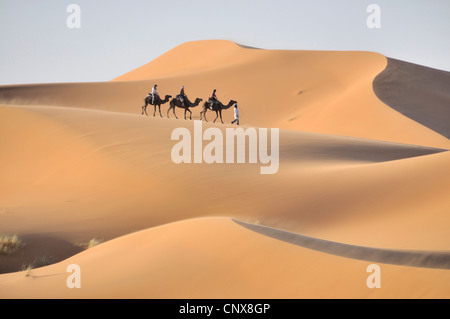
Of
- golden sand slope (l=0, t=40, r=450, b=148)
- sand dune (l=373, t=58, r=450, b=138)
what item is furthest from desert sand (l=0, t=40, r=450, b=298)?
sand dune (l=373, t=58, r=450, b=138)

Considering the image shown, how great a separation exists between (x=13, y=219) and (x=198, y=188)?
15.5 feet

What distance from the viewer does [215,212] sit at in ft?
45.5

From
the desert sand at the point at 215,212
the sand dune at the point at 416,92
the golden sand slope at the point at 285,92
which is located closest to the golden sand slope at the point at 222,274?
the desert sand at the point at 215,212

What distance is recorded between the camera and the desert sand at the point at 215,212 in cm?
707

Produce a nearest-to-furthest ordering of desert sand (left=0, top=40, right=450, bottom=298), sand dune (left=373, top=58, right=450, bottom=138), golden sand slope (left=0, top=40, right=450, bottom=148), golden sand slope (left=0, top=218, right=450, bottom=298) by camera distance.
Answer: golden sand slope (left=0, top=218, right=450, bottom=298), desert sand (left=0, top=40, right=450, bottom=298), golden sand slope (left=0, top=40, right=450, bottom=148), sand dune (left=373, top=58, right=450, bottom=138)

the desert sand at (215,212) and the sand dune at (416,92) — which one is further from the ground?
the sand dune at (416,92)

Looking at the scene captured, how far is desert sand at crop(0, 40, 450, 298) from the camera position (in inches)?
278

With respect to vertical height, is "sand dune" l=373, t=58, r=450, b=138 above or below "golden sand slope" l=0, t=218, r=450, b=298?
above

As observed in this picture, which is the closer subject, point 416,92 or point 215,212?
point 215,212

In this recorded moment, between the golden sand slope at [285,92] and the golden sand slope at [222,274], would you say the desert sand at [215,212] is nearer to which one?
the golden sand slope at [222,274]

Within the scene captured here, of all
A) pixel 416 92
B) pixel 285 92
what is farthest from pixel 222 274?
pixel 285 92

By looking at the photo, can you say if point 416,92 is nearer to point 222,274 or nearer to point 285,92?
point 285,92

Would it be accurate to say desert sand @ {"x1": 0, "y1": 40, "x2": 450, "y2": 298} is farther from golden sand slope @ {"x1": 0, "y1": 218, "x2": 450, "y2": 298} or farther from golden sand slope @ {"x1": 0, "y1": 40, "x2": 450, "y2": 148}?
golden sand slope @ {"x1": 0, "y1": 40, "x2": 450, "y2": 148}
